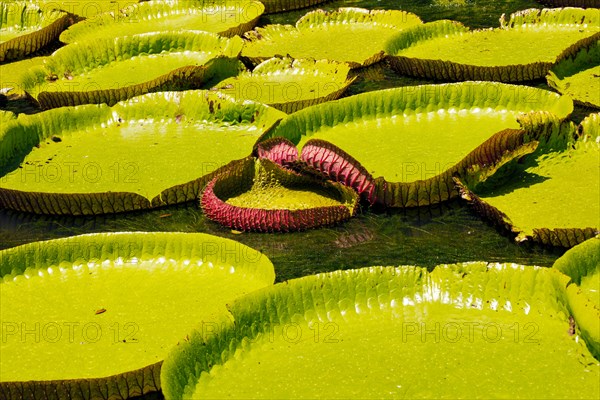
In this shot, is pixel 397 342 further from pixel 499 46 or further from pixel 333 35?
pixel 333 35

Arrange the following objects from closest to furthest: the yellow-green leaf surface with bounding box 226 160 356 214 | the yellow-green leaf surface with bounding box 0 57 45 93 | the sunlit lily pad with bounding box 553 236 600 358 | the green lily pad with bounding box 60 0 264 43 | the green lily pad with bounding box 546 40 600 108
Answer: the sunlit lily pad with bounding box 553 236 600 358 < the yellow-green leaf surface with bounding box 226 160 356 214 < the green lily pad with bounding box 546 40 600 108 < the yellow-green leaf surface with bounding box 0 57 45 93 < the green lily pad with bounding box 60 0 264 43

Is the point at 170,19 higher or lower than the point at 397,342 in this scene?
higher

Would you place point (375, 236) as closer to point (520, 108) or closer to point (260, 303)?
point (260, 303)

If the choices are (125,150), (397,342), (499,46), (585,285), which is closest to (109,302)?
(397,342)

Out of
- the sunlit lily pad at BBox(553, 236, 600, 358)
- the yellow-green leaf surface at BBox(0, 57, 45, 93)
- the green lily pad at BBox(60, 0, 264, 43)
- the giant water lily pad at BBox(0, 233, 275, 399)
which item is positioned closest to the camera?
the sunlit lily pad at BBox(553, 236, 600, 358)

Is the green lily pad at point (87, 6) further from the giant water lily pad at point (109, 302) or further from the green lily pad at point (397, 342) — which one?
the green lily pad at point (397, 342)

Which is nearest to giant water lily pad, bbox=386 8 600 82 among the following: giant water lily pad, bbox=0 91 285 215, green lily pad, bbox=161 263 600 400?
giant water lily pad, bbox=0 91 285 215

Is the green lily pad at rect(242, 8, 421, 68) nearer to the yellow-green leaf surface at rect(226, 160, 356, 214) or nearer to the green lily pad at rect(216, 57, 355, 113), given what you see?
the green lily pad at rect(216, 57, 355, 113)
